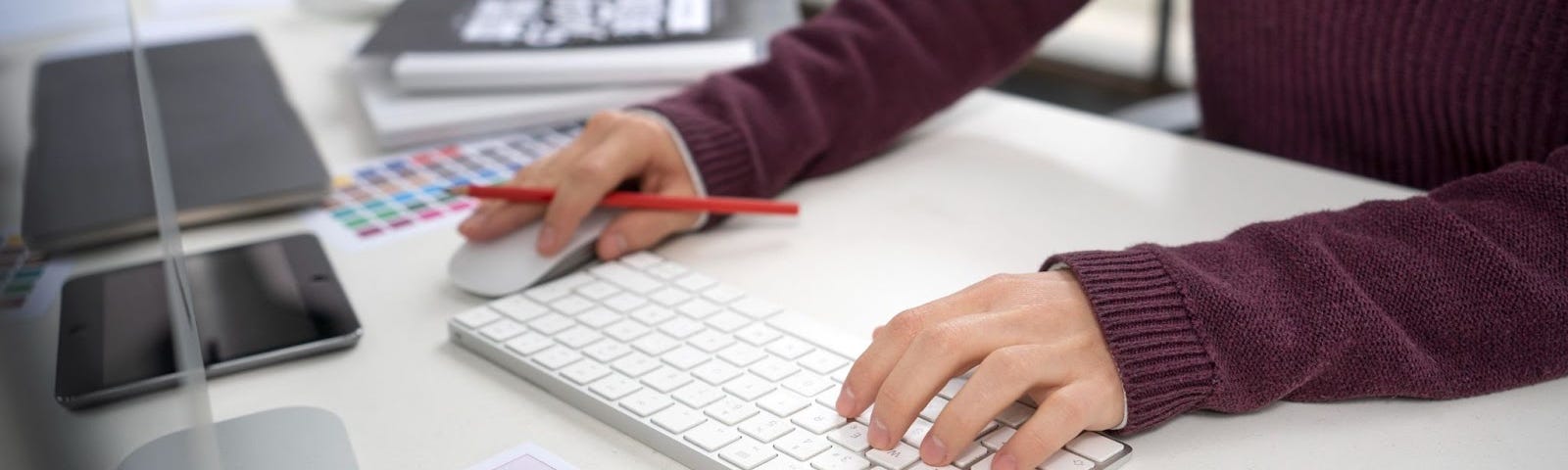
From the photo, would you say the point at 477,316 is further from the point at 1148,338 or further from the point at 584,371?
the point at 1148,338

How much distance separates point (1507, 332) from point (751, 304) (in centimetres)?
34

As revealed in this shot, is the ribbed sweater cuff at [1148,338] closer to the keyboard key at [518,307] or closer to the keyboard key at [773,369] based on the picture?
the keyboard key at [773,369]

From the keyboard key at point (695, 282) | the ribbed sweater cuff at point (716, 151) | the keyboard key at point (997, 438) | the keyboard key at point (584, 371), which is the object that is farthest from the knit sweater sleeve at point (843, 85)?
the keyboard key at point (997, 438)

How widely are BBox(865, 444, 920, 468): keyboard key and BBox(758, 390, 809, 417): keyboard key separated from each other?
5cm

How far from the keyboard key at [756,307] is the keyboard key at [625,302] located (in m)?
0.05

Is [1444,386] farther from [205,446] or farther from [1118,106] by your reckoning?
[1118,106]

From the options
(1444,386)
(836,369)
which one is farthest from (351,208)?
(1444,386)

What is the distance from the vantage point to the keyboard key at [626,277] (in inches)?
28.0

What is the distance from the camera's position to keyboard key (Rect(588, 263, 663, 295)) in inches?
28.0

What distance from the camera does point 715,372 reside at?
1.99 ft

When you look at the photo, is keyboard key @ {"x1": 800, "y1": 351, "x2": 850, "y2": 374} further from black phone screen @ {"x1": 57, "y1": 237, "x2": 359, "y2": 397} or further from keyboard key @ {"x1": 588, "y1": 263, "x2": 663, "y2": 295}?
black phone screen @ {"x1": 57, "y1": 237, "x2": 359, "y2": 397}

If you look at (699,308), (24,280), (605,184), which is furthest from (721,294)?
(24,280)

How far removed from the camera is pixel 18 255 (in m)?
0.35

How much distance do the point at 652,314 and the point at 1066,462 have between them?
23cm
